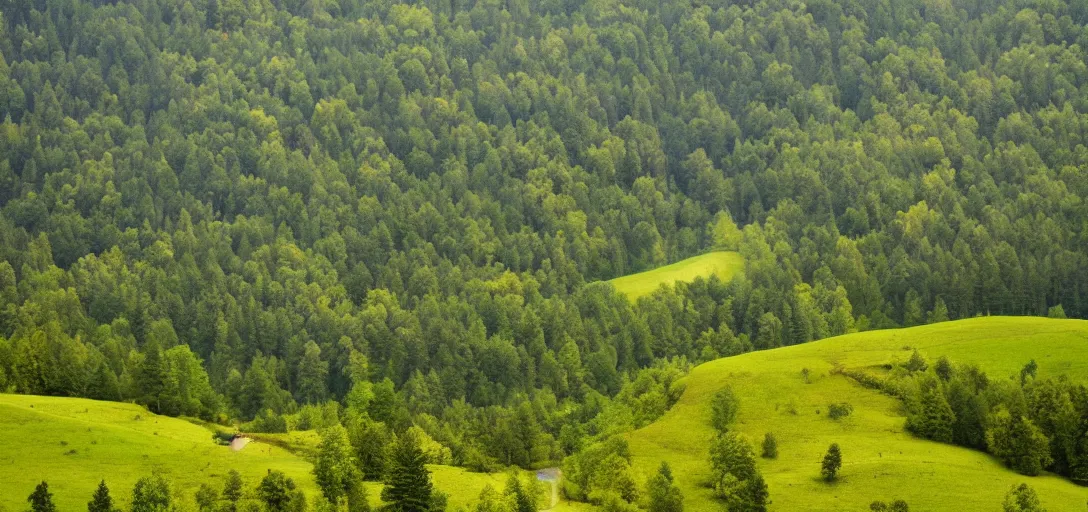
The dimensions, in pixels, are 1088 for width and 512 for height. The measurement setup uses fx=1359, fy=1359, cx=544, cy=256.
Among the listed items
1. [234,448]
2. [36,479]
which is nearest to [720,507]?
[234,448]

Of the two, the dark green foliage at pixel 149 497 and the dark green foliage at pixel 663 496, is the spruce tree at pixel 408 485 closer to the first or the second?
the dark green foliage at pixel 149 497

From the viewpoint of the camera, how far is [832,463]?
149500 mm

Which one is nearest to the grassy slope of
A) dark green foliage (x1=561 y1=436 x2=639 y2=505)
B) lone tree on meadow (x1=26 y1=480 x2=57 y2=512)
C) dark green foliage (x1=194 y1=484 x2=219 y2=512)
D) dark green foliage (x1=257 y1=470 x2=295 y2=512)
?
dark green foliage (x1=561 y1=436 x2=639 y2=505)

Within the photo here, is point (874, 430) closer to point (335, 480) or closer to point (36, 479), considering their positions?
point (335, 480)

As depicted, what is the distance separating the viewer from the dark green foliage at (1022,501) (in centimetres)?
13025

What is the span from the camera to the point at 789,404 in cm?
18212

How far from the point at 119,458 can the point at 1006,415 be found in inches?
3979

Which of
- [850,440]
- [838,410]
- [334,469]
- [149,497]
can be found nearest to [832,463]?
[850,440]

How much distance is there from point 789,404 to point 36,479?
95.2 metres

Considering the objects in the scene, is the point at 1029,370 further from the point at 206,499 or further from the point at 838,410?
the point at 206,499

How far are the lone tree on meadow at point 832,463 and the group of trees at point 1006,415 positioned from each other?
70.9ft

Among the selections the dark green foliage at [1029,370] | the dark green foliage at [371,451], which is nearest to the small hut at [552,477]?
the dark green foliage at [371,451]

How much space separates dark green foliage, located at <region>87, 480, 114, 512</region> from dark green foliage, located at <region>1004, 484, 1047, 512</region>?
85105mm

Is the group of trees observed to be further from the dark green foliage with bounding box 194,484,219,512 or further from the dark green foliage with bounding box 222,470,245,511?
the dark green foliage with bounding box 194,484,219,512
